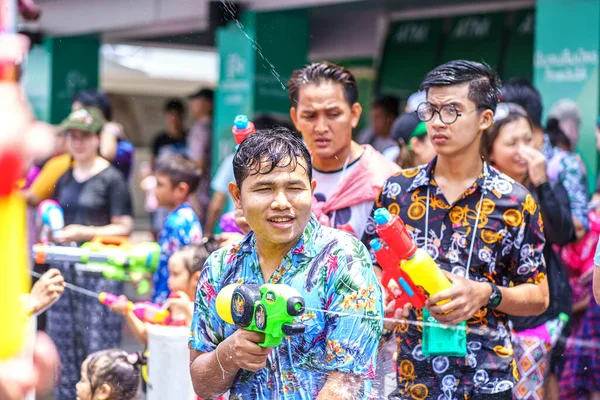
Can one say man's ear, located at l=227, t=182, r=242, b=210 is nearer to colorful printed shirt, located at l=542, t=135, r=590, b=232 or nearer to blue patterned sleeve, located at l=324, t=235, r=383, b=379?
Answer: blue patterned sleeve, located at l=324, t=235, r=383, b=379

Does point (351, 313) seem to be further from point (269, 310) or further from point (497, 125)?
point (497, 125)

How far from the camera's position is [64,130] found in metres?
6.63

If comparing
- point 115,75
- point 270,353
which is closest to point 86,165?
point 270,353

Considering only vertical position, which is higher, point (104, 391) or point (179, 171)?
point (179, 171)

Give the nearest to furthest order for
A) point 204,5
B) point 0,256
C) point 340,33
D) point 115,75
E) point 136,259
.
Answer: point 0,256, point 136,259, point 204,5, point 340,33, point 115,75

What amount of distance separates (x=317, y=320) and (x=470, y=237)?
973 mm

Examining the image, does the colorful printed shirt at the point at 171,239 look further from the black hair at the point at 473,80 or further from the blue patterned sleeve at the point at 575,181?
the blue patterned sleeve at the point at 575,181

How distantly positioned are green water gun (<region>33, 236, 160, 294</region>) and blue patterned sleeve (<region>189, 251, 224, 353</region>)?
2433mm

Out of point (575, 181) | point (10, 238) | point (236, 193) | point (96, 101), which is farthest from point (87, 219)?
point (10, 238)

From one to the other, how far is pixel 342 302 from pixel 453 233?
0.95 m

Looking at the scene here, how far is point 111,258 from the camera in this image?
5.21 metres

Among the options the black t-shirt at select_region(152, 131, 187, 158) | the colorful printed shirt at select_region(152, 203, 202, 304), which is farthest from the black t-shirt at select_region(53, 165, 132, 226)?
the black t-shirt at select_region(152, 131, 187, 158)

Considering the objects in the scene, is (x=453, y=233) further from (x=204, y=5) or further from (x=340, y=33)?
(x=340, y=33)

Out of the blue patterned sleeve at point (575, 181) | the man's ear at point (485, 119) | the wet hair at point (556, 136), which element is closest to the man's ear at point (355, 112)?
the man's ear at point (485, 119)
